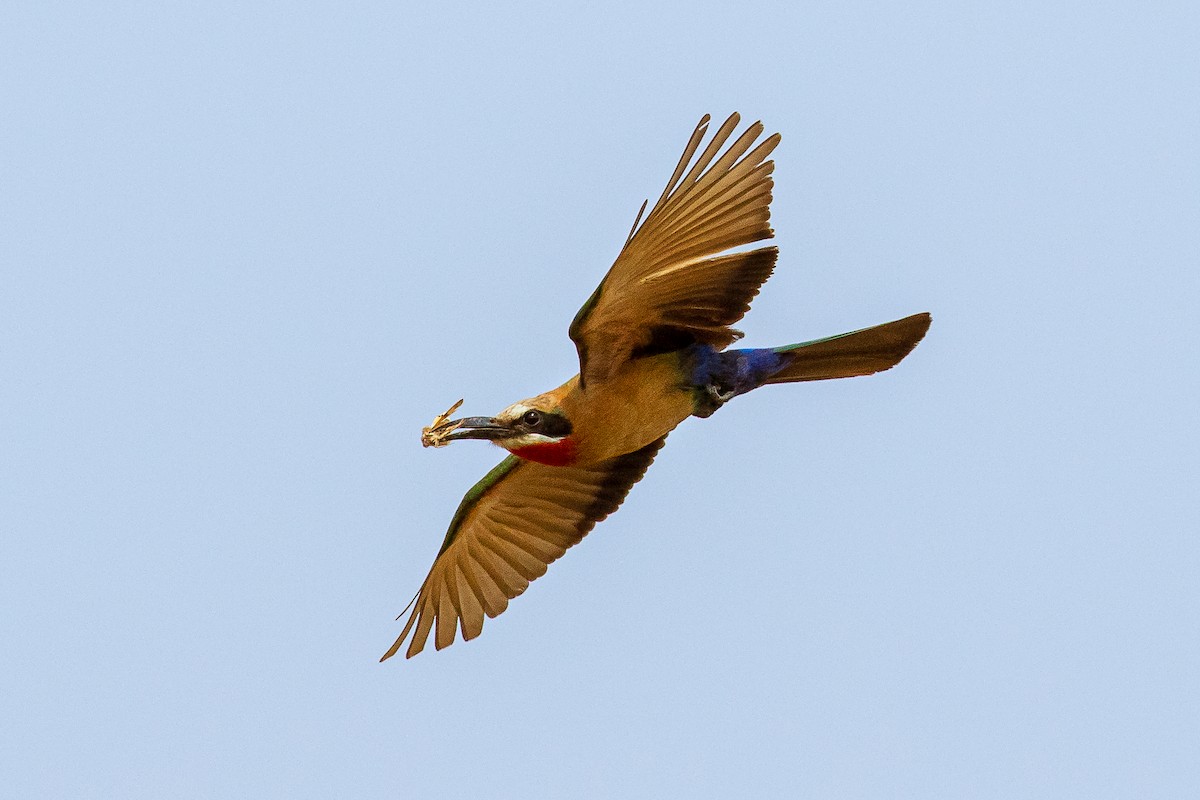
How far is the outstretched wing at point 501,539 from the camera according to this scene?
10.9 metres

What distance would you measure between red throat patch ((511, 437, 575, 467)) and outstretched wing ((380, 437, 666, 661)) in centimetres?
107

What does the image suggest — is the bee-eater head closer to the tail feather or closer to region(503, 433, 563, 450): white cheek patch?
region(503, 433, 563, 450): white cheek patch

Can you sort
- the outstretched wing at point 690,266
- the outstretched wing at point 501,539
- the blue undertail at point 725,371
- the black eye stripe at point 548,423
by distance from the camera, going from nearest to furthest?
the outstretched wing at point 690,266, the black eye stripe at point 548,423, the blue undertail at point 725,371, the outstretched wing at point 501,539

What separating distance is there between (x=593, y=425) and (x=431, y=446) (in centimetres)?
92

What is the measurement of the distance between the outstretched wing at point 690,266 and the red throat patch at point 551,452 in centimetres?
38

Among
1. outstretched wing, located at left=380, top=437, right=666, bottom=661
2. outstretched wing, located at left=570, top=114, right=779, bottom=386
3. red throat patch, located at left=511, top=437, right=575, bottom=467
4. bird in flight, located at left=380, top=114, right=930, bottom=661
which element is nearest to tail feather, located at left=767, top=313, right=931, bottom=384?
bird in flight, located at left=380, top=114, right=930, bottom=661

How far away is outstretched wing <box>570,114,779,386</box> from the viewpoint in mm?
9031

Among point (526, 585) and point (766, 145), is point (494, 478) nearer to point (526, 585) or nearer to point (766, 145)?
point (526, 585)

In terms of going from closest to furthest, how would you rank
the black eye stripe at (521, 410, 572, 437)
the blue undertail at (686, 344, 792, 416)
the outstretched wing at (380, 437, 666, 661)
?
the black eye stripe at (521, 410, 572, 437) < the blue undertail at (686, 344, 792, 416) < the outstretched wing at (380, 437, 666, 661)

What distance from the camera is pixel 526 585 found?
1098cm

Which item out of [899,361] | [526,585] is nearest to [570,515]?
[526,585]

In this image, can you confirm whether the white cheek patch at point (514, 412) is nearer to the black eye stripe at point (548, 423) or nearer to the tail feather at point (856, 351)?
the black eye stripe at point (548, 423)

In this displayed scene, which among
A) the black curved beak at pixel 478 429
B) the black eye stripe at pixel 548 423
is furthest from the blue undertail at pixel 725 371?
the black curved beak at pixel 478 429

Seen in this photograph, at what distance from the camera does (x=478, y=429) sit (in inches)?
379
